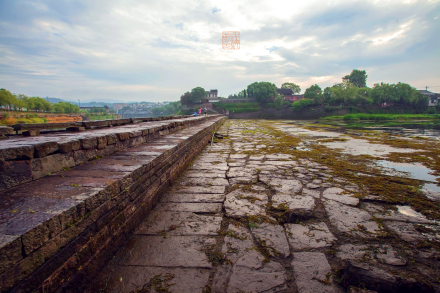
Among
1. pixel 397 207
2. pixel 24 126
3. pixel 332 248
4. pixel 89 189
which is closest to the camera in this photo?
pixel 89 189

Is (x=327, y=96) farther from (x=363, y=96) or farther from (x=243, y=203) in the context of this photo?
(x=243, y=203)

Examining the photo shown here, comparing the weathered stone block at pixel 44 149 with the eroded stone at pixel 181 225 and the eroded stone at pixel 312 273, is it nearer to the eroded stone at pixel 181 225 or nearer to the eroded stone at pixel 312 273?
the eroded stone at pixel 181 225

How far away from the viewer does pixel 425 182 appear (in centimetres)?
297

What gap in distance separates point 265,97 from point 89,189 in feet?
212

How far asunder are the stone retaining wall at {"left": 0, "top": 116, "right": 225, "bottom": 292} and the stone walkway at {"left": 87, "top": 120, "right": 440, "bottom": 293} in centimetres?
15

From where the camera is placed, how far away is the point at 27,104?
50.1m

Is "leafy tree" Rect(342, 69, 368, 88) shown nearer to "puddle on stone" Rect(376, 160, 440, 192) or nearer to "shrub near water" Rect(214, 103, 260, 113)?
"shrub near water" Rect(214, 103, 260, 113)

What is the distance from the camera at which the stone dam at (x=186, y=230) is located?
1152 millimetres

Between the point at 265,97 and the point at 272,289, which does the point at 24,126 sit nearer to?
the point at 272,289

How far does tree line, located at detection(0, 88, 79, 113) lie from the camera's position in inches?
1484

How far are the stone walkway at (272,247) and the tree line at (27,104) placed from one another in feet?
168

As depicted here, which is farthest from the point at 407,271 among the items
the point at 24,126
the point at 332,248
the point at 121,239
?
the point at 24,126

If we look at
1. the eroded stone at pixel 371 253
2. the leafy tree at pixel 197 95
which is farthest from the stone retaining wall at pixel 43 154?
the leafy tree at pixel 197 95

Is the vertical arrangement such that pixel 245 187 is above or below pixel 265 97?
below
